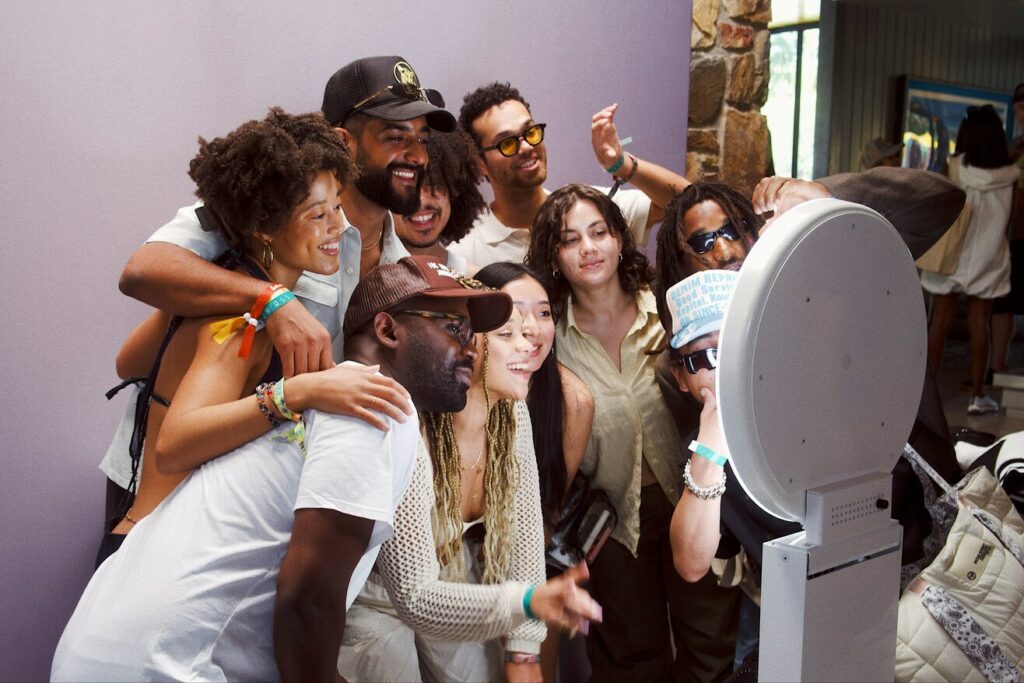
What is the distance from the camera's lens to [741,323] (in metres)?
1.29

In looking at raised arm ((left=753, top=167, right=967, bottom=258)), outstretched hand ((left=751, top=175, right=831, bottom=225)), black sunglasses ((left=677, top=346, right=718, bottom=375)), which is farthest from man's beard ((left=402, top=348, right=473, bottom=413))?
raised arm ((left=753, top=167, right=967, bottom=258))

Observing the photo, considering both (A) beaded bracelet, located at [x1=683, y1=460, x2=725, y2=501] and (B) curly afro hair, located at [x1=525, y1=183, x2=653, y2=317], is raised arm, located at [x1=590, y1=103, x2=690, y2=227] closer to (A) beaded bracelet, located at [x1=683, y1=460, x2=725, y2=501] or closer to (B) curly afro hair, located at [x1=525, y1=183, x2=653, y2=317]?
(B) curly afro hair, located at [x1=525, y1=183, x2=653, y2=317]

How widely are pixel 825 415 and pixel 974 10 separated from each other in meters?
Answer: 5.52

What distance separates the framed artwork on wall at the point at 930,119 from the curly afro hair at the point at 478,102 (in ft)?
14.7

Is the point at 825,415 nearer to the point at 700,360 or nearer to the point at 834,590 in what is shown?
the point at 834,590

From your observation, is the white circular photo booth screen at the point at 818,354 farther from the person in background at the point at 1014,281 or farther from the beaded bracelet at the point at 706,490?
the person in background at the point at 1014,281

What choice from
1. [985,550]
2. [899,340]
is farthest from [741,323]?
[985,550]

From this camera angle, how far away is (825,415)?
4.62ft

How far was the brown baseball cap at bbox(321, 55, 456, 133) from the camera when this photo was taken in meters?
2.14

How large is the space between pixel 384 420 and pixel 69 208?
2.83ft

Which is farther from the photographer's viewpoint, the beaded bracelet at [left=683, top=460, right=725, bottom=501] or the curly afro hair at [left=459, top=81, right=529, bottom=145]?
the curly afro hair at [left=459, top=81, right=529, bottom=145]

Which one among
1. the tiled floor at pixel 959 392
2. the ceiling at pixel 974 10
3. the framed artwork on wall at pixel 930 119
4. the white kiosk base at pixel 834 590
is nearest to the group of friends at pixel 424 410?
the white kiosk base at pixel 834 590

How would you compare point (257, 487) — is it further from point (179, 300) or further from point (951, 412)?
point (951, 412)

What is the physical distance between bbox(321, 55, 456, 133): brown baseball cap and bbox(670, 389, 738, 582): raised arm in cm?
94
